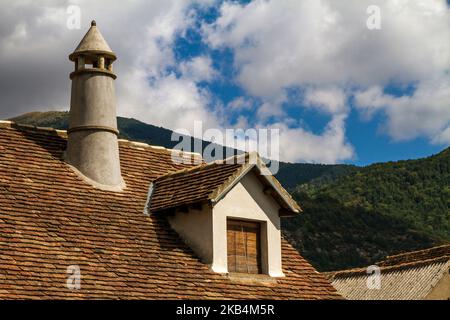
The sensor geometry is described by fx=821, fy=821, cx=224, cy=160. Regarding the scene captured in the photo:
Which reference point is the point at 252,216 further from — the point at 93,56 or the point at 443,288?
the point at 443,288

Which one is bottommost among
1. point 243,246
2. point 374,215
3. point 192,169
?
point 243,246

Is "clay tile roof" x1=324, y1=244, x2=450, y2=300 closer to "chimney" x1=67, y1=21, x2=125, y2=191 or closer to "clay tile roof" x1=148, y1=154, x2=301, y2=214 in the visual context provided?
"clay tile roof" x1=148, y1=154, x2=301, y2=214

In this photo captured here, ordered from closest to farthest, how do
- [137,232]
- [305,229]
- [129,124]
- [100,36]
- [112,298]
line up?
1. [112,298]
2. [137,232]
3. [100,36]
4. [305,229]
5. [129,124]

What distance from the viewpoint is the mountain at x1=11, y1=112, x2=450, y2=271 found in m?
71.9

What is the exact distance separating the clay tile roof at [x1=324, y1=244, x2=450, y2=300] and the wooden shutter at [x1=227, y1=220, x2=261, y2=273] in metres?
21.1

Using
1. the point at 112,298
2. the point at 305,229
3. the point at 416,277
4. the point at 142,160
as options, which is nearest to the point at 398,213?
the point at 305,229

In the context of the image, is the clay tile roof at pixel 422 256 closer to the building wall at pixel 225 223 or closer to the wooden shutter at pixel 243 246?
the building wall at pixel 225 223

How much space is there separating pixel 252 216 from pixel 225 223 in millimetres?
835

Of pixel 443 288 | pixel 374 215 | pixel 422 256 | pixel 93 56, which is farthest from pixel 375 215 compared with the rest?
pixel 93 56

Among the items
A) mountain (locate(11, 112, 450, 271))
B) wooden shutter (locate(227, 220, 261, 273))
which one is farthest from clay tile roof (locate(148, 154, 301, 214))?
mountain (locate(11, 112, 450, 271))

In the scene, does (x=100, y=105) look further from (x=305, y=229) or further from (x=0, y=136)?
(x=305, y=229)

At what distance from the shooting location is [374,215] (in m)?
80.7
